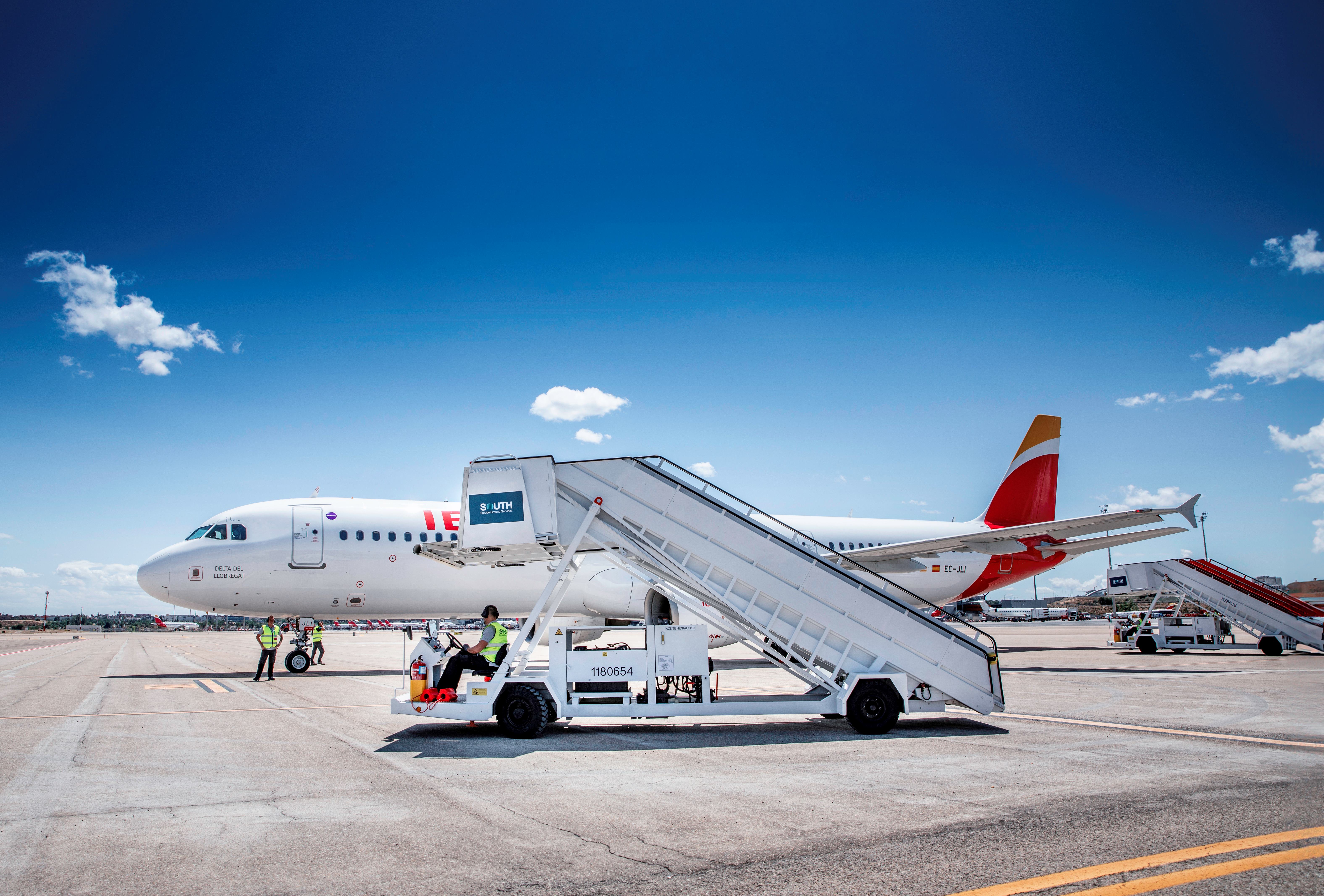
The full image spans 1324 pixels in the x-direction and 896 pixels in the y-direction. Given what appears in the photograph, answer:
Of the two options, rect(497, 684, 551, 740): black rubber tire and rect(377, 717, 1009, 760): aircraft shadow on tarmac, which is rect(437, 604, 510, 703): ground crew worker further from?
rect(377, 717, 1009, 760): aircraft shadow on tarmac

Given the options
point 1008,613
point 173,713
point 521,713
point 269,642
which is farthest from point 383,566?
point 1008,613

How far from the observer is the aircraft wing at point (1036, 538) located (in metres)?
17.4

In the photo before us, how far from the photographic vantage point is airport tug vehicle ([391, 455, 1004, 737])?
33.4 ft

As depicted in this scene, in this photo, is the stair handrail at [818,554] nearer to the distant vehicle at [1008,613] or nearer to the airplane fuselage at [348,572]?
the airplane fuselage at [348,572]

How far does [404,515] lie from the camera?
785 inches

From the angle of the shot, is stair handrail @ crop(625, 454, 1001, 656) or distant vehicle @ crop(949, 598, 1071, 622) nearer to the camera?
stair handrail @ crop(625, 454, 1001, 656)

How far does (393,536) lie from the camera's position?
19.5 metres

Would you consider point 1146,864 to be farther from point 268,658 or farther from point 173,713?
point 268,658

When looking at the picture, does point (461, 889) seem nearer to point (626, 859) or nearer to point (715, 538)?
point (626, 859)

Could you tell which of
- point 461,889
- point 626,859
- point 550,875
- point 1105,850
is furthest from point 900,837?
point 461,889

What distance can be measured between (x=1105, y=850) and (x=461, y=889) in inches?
152

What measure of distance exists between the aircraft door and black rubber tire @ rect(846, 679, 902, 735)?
13725 mm

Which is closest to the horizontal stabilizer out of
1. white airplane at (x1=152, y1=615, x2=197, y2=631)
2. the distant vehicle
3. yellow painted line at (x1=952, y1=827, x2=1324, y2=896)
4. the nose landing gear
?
yellow painted line at (x1=952, y1=827, x2=1324, y2=896)

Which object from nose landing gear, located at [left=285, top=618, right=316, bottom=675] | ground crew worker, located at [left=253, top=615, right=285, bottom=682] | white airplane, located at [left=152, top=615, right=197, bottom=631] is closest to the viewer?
ground crew worker, located at [left=253, top=615, right=285, bottom=682]
